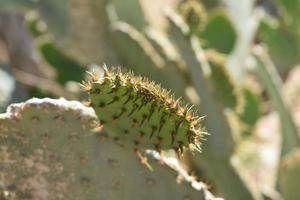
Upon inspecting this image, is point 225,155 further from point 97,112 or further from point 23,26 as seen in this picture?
point 23,26

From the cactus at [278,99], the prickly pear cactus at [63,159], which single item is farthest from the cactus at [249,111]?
the prickly pear cactus at [63,159]

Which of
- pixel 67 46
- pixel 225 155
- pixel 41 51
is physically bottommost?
pixel 225 155

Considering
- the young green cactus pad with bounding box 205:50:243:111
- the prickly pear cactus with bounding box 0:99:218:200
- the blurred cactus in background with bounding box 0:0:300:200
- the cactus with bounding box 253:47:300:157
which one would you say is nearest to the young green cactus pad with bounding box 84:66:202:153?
the blurred cactus in background with bounding box 0:0:300:200

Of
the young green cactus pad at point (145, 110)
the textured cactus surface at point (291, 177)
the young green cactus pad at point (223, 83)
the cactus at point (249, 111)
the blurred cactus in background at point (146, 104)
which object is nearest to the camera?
the young green cactus pad at point (145, 110)

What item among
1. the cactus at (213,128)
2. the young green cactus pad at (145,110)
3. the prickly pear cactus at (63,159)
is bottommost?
the young green cactus pad at (145,110)

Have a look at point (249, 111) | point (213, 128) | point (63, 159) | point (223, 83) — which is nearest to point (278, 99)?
point (223, 83)

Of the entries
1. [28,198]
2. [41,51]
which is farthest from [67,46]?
[28,198]

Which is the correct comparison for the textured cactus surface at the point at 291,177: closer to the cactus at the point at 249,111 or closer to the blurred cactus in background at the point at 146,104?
the blurred cactus in background at the point at 146,104
